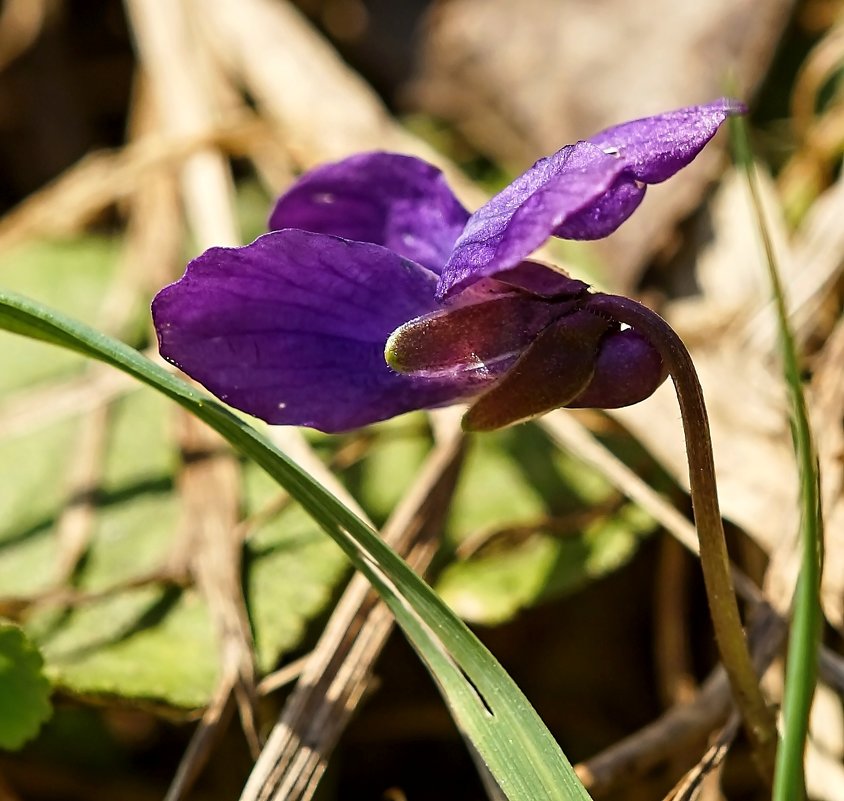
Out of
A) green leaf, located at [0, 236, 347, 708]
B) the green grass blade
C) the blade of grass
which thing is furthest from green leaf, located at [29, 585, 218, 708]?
the blade of grass

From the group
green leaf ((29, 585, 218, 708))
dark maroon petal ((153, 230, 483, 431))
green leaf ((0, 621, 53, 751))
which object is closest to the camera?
dark maroon petal ((153, 230, 483, 431))

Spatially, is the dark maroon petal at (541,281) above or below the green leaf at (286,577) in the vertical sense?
above

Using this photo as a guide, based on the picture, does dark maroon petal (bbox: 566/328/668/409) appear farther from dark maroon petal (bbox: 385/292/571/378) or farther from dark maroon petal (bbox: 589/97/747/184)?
dark maroon petal (bbox: 589/97/747/184)

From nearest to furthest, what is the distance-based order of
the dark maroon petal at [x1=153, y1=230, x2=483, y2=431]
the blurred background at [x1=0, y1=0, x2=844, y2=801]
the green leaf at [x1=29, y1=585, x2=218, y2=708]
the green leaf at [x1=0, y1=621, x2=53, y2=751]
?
the dark maroon petal at [x1=153, y1=230, x2=483, y2=431]
the green leaf at [x1=0, y1=621, x2=53, y2=751]
the green leaf at [x1=29, y1=585, x2=218, y2=708]
the blurred background at [x1=0, y1=0, x2=844, y2=801]

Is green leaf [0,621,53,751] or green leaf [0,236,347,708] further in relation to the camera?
green leaf [0,236,347,708]

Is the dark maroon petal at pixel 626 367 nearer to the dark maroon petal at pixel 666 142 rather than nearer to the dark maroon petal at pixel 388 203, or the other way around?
the dark maroon petal at pixel 666 142

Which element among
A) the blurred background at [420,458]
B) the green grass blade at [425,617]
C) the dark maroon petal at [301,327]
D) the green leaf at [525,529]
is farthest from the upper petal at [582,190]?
the green leaf at [525,529]
